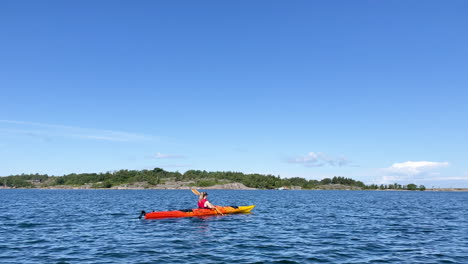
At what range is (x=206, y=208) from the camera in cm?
3195

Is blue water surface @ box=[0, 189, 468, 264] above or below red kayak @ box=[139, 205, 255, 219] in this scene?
below

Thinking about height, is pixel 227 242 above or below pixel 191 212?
below

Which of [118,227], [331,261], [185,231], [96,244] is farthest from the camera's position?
[118,227]

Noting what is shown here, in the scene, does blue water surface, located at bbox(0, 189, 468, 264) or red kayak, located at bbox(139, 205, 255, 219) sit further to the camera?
red kayak, located at bbox(139, 205, 255, 219)

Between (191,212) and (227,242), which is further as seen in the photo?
(191,212)

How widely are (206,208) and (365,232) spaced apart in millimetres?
14482

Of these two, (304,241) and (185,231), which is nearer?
(304,241)

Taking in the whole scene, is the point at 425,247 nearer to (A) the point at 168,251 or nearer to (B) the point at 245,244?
(B) the point at 245,244

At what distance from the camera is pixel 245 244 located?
1888 centimetres

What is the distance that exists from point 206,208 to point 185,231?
871 centimetres

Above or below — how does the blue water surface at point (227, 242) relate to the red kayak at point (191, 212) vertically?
below

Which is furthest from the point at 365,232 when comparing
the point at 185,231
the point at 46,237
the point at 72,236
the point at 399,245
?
the point at 46,237

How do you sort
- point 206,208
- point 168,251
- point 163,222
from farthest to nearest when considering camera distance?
point 206,208
point 163,222
point 168,251

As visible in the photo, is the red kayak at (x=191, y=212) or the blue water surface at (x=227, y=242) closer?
the blue water surface at (x=227, y=242)
